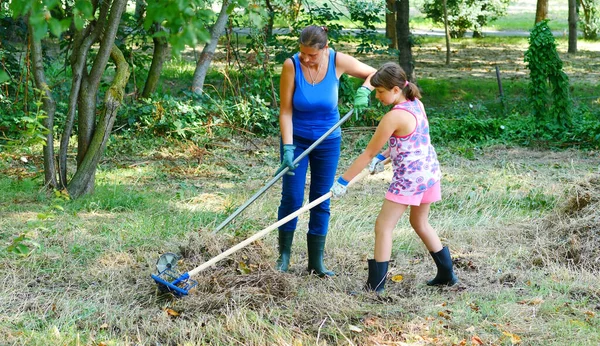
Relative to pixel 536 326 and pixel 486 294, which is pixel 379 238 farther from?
pixel 536 326

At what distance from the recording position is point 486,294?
182 inches

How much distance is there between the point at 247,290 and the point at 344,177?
0.90 m

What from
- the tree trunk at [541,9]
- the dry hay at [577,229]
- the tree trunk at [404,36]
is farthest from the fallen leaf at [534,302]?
the tree trunk at [541,9]

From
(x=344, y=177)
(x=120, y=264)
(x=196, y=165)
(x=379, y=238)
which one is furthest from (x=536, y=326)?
(x=196, y=165)

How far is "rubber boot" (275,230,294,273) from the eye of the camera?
16.7 feet

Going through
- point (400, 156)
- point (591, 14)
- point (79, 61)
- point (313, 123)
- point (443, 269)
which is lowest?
point (443, 269)

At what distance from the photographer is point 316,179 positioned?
497 cm

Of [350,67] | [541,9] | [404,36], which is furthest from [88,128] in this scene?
[541,9]

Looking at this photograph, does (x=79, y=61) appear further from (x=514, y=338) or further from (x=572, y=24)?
(x=572, y=24)

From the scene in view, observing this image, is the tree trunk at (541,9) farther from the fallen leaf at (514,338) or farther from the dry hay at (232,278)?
the fallen leaf at (514,338)

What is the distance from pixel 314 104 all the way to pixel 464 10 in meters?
16.9

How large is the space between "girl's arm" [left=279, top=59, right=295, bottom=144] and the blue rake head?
1111mm

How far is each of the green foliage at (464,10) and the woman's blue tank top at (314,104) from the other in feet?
51.7

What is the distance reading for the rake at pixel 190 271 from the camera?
442 centimetres
